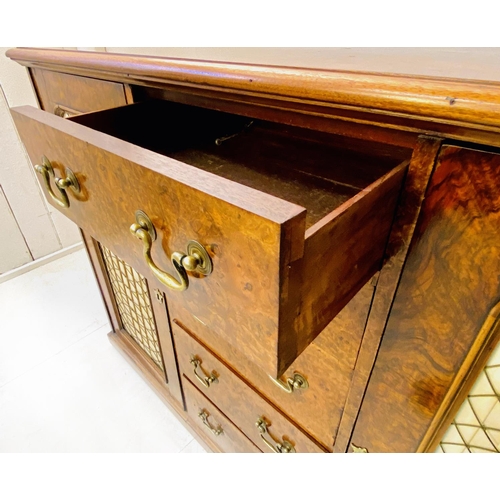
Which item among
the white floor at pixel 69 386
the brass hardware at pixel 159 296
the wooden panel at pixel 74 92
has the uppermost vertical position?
the wooden panel at pixel 74 92

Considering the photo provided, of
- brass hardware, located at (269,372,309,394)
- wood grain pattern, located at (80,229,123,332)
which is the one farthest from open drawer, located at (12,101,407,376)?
wood grain pattern, located at (80,229,123,332)

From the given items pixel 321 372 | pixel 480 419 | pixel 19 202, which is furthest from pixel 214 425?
pixel 19 202

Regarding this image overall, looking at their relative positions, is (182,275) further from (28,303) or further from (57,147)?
(28,303)

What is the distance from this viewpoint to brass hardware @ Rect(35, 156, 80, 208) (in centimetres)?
40

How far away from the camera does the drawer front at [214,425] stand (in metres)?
0.76

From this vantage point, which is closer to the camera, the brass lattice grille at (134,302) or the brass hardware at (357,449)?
the brass hardware at (357,449)

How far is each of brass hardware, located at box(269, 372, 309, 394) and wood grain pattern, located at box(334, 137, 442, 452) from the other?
6cm

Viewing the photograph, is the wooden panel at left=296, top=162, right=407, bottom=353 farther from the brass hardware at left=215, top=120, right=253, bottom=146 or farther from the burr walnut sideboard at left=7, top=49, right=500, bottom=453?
the brass hardware at left=215, top=120, right=253, bottom=146

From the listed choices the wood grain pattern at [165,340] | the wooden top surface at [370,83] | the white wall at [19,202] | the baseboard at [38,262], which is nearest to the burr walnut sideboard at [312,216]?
the wooden top surface at [370,83]

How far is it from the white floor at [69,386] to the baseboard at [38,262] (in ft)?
0.19

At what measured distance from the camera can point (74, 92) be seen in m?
0.62

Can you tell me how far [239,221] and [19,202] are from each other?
161 cm

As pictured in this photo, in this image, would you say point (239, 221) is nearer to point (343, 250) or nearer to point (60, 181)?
point (343, 250)

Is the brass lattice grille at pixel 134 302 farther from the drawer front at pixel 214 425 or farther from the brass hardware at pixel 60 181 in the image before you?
the brass hardware at pixel 60 181
